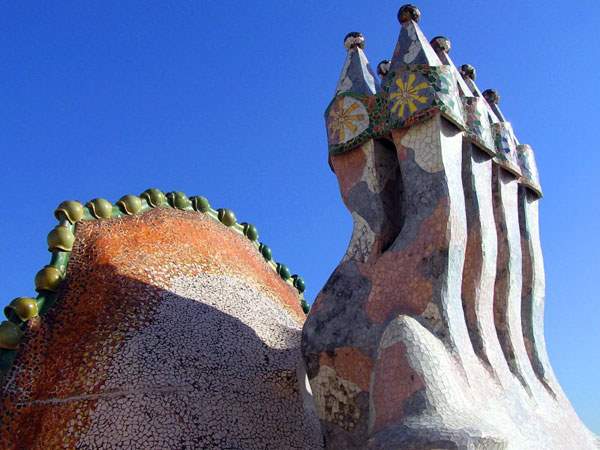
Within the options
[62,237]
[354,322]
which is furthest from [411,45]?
[62,237]

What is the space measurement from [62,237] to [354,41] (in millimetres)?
2705

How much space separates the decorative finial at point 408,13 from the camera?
5336 mm

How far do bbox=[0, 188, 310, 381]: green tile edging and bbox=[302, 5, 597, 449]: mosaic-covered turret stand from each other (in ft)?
5.94

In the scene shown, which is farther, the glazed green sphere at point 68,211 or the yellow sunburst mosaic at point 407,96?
the glazed green sphere at point 68,211

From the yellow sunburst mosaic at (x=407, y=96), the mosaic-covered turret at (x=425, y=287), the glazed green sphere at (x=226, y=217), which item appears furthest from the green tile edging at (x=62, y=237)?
the yellow sunburst mosaic at (x=407, y=96)

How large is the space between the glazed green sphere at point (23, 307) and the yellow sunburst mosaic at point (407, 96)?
2871 millimetres

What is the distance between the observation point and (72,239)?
18.0 ft

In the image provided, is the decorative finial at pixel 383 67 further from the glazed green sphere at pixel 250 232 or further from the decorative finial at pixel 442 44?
the glazed green sphere at pixel 250 232

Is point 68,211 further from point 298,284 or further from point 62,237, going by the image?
point 298,284

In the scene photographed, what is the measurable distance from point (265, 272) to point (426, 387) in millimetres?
3330

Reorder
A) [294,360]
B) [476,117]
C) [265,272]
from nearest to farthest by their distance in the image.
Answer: [476,117]
[294,360]
[265,272]

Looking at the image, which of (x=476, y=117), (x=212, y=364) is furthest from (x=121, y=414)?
(x=476, y=117)

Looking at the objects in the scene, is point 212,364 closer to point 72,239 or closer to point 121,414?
point 121,414

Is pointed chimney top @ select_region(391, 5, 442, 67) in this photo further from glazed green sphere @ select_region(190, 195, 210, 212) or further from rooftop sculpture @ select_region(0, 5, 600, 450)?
glazed green sphere @ select_region(190, 195, 210, 212)
